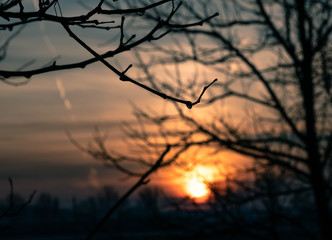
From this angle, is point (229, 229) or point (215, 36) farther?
point (215, 36)

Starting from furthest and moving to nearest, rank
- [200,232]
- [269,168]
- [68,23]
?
[269,168] < [200,232] < [68,23]

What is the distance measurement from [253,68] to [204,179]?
183 cm

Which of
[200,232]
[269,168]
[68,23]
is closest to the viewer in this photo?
[68,23]

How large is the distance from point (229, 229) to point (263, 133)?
5.26ft

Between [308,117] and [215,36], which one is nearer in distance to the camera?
[308,117]

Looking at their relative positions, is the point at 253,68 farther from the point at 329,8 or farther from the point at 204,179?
the point at 204,179

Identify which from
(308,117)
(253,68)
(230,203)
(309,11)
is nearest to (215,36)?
(253,68)

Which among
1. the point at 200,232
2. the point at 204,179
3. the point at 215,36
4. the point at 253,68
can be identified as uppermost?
the point at 215,36

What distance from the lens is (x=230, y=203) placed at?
6750 millimetres

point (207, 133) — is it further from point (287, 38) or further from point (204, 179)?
point (287, 38)

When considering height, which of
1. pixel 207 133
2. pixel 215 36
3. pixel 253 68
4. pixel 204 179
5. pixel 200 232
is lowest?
pixel 200 232

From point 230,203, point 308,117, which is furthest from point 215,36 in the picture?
point 230,203

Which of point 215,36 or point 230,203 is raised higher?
point 215,36

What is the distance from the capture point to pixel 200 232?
644cm
